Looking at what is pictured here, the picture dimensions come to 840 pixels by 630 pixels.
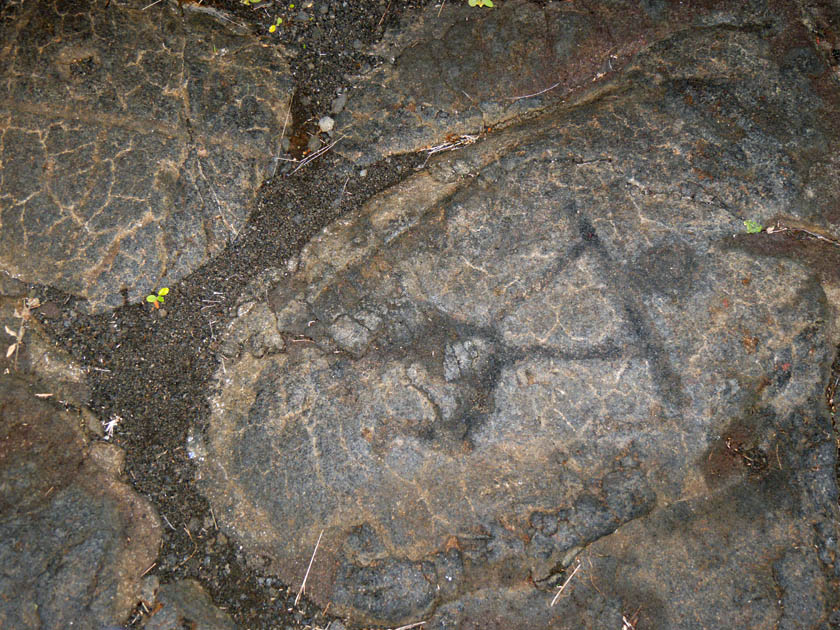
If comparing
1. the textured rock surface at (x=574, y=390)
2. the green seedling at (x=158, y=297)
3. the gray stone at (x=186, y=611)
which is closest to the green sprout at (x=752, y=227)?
the textured rock surface at (x=574, y=390)

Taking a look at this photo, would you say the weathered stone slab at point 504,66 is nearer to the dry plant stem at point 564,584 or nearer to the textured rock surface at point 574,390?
the textured rock surface at point 574,390

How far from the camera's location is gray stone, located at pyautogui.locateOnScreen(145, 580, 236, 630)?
7.54 feet

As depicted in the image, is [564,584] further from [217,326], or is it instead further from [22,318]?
[22,318]

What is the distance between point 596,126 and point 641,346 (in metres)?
0.94

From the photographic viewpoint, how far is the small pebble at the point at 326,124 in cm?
278

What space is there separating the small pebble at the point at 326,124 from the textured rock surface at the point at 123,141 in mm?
174

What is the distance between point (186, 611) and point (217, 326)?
3.67 ft

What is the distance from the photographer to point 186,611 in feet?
7.63

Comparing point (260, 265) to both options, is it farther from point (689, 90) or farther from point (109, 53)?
point (689, 90)

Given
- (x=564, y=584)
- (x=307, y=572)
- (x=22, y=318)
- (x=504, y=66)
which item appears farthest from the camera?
(x=504, y=66)

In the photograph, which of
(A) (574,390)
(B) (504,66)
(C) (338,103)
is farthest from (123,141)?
(A) (574,390)

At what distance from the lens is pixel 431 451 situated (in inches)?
91.0

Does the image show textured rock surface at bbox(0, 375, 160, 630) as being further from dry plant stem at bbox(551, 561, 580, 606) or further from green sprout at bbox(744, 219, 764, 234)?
green sprout at bbox(744, 219, 764, 234)

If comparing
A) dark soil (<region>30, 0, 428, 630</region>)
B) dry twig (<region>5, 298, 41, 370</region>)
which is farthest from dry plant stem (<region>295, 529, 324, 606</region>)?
dry twig (<region>5, 298, 41, 370</region>)
